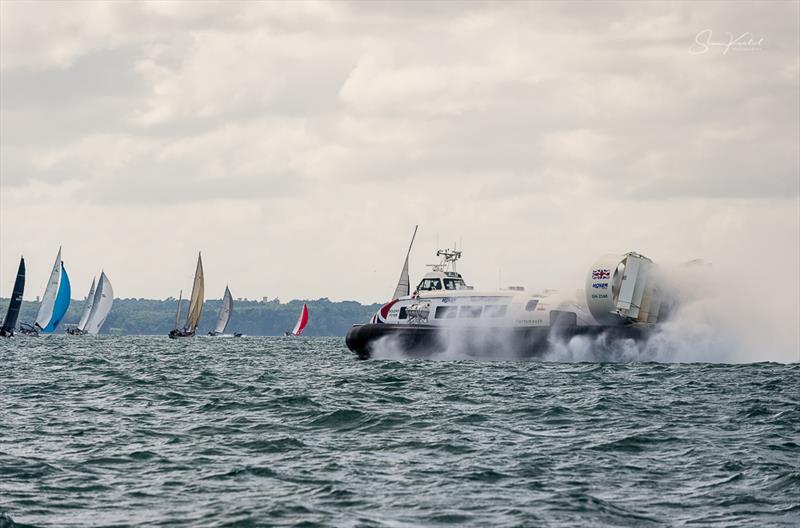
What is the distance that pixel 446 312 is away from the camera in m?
47.9

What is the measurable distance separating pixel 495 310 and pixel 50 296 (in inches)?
3023

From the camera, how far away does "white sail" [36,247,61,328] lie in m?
109

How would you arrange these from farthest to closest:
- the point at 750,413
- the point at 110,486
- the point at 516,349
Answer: the point at 516,349, the point at 750,413, the point at 110,486

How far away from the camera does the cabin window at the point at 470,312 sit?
154 feet

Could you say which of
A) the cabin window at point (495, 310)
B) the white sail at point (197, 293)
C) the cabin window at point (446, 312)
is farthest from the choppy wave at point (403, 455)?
the white sail at point (197, 293)

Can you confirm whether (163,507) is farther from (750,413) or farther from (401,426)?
(750,413)

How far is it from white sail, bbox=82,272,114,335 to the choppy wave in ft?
321

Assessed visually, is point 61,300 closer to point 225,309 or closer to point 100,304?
point 100,304

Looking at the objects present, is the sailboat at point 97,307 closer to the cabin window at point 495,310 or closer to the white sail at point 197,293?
the white sail at point 197,293

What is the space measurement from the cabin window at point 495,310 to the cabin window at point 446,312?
1654 millimetres

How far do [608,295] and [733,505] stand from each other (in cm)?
3019

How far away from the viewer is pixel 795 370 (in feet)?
123

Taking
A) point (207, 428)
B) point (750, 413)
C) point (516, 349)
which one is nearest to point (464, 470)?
point (207, 428)

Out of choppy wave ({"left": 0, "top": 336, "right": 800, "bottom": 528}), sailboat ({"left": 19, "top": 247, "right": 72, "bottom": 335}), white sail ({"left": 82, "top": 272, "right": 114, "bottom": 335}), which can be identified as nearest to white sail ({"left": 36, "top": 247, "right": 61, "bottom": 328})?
sailboat ({"left": 19, "top": 247, "right": 72, "bottom": 335})
